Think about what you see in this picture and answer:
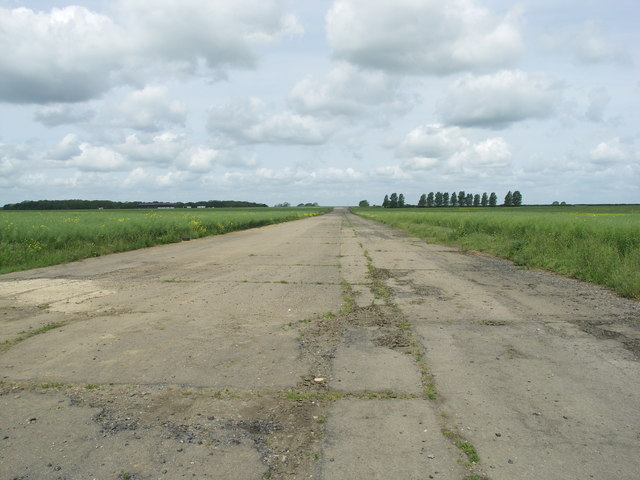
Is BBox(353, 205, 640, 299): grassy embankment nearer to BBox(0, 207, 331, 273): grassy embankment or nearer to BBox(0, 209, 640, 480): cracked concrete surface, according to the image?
BBox(0, 209, 640, 480): cracked concrete surface

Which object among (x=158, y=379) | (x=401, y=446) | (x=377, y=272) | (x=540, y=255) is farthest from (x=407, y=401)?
(x=540, y=255)

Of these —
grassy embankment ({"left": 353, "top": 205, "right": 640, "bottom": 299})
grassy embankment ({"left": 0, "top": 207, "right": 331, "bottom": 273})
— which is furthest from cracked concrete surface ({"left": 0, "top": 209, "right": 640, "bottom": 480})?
grassy embankment ({"left": 0, "top": 207, "right": 331, "bottom": 273})

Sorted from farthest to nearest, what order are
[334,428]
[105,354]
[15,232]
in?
[15,232] → [105,354] → [334,428]

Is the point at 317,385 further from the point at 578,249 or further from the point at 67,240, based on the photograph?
the point at 67,240

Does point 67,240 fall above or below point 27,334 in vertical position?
above

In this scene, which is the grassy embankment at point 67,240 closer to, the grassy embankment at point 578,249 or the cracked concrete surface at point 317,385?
the cracked concrete surface at point 317,385

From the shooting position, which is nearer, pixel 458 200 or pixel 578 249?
pixel 578 249

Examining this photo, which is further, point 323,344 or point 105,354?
point 323,344

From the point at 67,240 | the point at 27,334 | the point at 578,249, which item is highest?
the point at 578,249

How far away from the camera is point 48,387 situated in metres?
4.13

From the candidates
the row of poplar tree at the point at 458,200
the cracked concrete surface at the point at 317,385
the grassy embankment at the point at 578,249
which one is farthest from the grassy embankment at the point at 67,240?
the row of poplar tree at the point at 458,200

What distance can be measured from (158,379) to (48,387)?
99 centimetres

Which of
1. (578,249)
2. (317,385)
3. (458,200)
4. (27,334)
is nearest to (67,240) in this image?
(27,334)

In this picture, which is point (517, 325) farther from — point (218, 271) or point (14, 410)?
point (218, 271)
